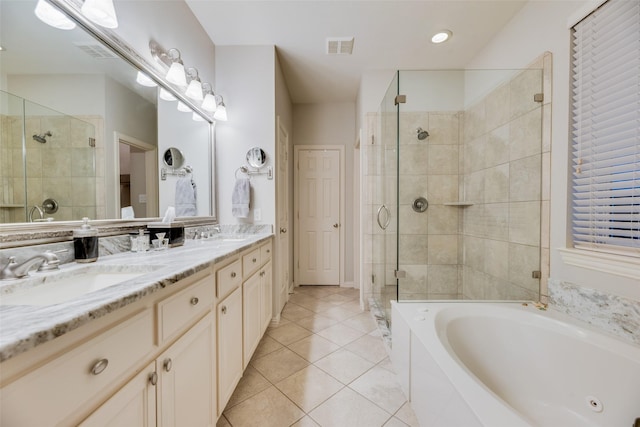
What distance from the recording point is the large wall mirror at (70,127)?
84cm

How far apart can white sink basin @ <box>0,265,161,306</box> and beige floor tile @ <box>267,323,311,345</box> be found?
1.41 meters

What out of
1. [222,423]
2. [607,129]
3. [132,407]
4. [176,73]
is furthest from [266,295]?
[607,129]

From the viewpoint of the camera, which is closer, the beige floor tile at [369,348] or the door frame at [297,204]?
the beige floor tile at [369,348]

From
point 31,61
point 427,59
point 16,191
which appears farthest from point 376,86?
point 16,191

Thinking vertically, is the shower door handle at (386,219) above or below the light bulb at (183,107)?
below

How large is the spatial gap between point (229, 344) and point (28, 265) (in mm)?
863

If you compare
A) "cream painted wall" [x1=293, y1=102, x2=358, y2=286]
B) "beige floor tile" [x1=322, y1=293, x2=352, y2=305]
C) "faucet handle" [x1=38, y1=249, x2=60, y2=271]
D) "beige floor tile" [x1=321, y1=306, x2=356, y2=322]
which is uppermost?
"cream painted wall" [x1=293, y1=102, x2=358, y2=286]

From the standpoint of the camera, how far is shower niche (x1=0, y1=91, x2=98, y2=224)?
82 cm

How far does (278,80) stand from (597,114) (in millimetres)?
2382

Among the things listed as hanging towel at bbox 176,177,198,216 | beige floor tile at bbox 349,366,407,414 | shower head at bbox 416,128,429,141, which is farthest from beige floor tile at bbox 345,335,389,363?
shower head at bbox 416,128,429,141

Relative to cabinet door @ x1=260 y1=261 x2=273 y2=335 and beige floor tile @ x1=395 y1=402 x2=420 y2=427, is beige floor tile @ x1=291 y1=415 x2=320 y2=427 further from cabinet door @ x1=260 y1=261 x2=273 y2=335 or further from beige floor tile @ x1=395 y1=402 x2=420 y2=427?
Answer: cabinet door @ x1=260 y1=261 x2=273 y2=335

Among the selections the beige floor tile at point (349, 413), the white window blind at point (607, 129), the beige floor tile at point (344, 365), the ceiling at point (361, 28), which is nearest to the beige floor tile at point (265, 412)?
the beige floor tile at point (349, 413)

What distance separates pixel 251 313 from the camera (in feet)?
5.37

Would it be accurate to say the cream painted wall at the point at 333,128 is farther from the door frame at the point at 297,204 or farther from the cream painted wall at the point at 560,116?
the cream painted wall at the point at 560,116
